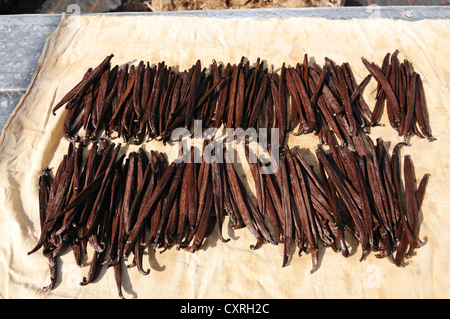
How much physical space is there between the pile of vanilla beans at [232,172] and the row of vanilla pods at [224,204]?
10 mm

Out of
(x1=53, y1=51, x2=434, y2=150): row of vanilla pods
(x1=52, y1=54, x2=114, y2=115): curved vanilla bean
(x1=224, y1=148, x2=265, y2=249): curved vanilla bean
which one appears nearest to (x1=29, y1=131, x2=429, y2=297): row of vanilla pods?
(x1=224, y1=148, x2=265, y2=249): curved vanilla bean

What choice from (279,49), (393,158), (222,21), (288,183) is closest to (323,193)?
(288,183)

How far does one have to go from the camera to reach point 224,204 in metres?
3.12

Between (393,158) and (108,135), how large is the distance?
114 inches

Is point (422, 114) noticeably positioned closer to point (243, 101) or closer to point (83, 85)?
A: point (243, 101)

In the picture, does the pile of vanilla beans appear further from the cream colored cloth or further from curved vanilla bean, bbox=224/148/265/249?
the cream colored cloth

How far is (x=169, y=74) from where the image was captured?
400 centimetres

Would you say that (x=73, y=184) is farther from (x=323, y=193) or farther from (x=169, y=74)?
(x=323, y=193)

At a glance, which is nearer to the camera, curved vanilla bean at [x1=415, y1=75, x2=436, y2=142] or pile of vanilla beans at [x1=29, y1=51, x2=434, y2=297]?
Result: pile of vanilla beans at [x1=29, y1=51, x2=434, y2=297]

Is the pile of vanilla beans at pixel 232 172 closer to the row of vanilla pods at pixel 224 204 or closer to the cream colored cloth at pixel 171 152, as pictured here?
the row of vanilla pods at pixel 224 204

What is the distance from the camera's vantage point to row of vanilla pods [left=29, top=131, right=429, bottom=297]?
2939 millimetres

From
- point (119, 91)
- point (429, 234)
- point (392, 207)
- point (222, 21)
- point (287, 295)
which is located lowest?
point (287, 295)

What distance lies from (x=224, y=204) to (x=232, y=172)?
324 mm

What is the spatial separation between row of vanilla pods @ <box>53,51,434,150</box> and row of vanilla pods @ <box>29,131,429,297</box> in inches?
13.5
